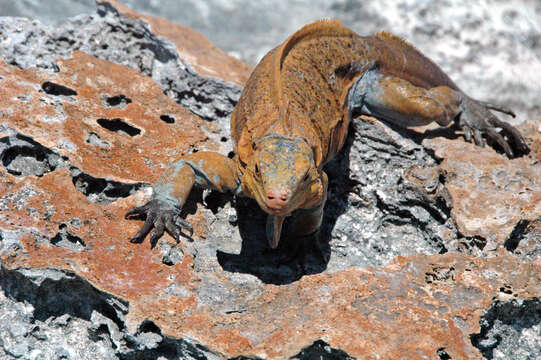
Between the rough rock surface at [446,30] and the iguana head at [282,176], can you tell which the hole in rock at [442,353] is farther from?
the rough rock surface at [446,30]

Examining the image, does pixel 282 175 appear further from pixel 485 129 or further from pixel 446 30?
pixel 446 30

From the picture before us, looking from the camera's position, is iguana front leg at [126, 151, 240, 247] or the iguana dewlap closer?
the iguana dewlap

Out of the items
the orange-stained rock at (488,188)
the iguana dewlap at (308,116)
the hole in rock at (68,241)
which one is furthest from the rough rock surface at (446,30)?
the hole in rock at (68,241)

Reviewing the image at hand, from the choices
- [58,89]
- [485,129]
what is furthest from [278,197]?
[485,129]

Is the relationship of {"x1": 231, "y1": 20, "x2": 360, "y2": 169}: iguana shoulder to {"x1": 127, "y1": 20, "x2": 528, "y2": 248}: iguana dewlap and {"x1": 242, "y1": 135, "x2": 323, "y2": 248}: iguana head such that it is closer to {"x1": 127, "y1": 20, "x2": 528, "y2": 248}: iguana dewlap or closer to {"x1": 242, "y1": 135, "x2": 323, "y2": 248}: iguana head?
{"x1": 127, "y1": 20, "x2": 528, "y2": 248}: iguana dewlap

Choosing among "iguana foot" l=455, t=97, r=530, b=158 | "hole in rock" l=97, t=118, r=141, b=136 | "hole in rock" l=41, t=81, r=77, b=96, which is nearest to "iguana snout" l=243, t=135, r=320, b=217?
"hole in rock" l=97, t=118, r=141, b=136
